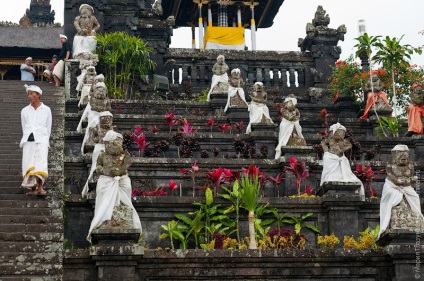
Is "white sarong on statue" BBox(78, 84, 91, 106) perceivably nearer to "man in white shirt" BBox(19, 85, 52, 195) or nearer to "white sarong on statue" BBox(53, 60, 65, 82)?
"white sarong on statue" BBox(53, 60, 65, 82)

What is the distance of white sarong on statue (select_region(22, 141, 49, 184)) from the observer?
56.6ft

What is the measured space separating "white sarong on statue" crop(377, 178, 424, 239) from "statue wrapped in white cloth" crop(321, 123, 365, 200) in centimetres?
238

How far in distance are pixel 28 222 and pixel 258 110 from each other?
8.16 metres

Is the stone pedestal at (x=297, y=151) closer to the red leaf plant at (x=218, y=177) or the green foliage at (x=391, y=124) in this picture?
the red leaf plant at (x=218, y=177)

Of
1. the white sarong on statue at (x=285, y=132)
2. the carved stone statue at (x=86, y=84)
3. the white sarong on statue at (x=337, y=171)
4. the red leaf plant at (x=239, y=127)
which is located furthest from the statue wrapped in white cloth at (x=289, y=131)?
the carved stone statue at (x=86, y=84)

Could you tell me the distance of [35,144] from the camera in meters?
17.5

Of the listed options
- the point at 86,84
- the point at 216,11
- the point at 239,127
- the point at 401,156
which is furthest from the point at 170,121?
the point at 216,11

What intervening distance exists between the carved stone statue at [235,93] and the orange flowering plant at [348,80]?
3278 mm

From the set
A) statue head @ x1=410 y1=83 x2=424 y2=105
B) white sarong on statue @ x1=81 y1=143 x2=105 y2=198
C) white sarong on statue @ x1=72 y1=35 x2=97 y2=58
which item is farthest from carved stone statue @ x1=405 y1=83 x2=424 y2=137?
white sarong on statue @ x1=72 y1=35 x2=97 y2=58

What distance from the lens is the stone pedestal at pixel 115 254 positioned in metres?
15.1

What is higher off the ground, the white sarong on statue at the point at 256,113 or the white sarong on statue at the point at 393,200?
the white sarong on statue at the point at 256,113

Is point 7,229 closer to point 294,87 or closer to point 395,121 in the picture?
point 395,121

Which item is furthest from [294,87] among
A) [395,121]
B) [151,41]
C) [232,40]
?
[232,40]

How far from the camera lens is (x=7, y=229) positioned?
16.1m
